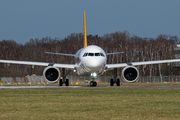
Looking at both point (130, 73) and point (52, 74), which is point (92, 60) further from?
point (52, 74)

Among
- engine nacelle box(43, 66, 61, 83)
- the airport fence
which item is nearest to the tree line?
the airport fence

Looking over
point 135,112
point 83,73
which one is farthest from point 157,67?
point 135,112

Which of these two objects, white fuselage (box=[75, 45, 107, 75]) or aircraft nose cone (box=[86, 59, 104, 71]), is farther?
white fuselage (box=[75, 45, 107, 75])

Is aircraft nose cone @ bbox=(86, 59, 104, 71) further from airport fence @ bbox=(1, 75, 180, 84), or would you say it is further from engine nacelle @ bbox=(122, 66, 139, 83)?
airport fence @ bbox=(1, 75, 180, 84)

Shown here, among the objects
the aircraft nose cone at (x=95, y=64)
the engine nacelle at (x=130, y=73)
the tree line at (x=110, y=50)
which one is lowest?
the engine nacelle at (x=130, y=73)

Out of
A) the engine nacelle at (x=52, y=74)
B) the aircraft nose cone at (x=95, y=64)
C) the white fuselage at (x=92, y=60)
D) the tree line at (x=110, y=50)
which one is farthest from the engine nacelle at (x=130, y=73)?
the tree line at (x=110, y=50)

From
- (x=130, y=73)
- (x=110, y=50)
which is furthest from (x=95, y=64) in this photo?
(x=110, y=50)

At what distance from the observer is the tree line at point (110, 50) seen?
88.4 meters

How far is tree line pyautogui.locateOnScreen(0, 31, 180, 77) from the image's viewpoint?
3479 inches

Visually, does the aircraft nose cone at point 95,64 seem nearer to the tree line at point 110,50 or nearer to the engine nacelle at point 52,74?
the engine nacelle at point 52,74

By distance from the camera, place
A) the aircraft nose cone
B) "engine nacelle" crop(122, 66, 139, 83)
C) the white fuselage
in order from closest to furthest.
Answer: the aircraft nose cone
the white fuselage
"engine nacelle" crop(122, 66, 139, 83)

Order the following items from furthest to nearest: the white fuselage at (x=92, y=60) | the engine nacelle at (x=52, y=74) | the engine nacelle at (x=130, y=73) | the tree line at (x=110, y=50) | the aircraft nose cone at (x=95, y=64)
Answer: the tree line at (x=110, y=50) → the engine nacelle at (x=52, y=74) → the engine nacelle at (x=130, y=73) → the white fuselage at (x=92, y=60) → the aircraft nose cone at (x=95, y=64)

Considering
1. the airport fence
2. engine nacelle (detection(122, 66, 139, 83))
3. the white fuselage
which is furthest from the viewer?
the airport fence

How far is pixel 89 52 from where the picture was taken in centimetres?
3206
